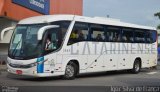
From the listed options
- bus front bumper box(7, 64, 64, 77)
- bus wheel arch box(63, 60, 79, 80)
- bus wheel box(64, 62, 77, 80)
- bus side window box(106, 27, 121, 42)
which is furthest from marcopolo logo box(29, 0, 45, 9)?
bus front bumper box(7, 64, 64, 77)

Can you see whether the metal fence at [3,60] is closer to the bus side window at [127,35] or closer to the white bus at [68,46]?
the white bus at [68,46]

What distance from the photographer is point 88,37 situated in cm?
2097

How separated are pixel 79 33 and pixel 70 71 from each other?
Answer: 1.86 metres

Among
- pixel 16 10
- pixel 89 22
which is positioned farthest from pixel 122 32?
pixel 16 10

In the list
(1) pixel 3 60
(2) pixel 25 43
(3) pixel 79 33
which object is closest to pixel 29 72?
(2) pixel 25 43

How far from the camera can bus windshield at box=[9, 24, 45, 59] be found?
18.4 meters

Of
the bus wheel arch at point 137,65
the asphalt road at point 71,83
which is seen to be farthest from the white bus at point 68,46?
the bus wheel arch at point 137,65

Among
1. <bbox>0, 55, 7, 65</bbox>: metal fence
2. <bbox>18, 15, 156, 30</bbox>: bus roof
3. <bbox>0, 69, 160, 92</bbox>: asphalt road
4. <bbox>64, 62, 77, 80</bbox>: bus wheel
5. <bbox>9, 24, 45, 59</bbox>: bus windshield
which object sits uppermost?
<bbox>18, 15, 156, 30</bbox>: bus roof

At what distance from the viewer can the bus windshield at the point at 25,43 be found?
724 inches

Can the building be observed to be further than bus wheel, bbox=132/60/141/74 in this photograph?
Yes

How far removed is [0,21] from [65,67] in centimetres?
1325

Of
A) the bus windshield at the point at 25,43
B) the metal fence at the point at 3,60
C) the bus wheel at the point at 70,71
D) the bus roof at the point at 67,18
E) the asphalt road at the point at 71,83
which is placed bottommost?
the asphalt road at the point at 71,83

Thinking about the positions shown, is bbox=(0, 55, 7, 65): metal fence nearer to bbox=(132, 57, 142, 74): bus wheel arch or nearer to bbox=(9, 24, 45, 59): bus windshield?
bbox=(132, 57, 142, 74): bus wheel arch

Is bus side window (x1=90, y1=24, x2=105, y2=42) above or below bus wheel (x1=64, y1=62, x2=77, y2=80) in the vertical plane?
→ above
